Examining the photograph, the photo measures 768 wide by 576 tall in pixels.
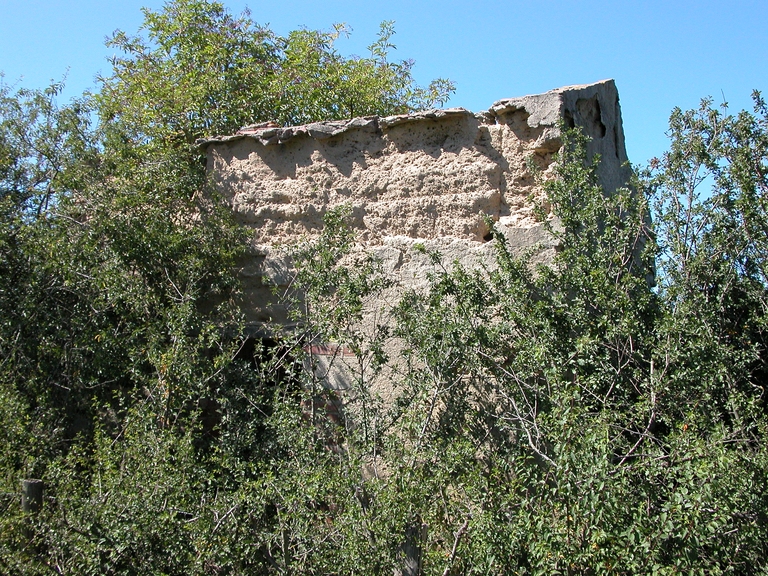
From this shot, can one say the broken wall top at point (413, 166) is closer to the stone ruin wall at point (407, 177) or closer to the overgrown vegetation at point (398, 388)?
the stone ruin wall at point (407, 177)

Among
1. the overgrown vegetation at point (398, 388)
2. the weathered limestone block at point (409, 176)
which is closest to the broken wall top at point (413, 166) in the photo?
the weathered limestone block at point (409, 176)

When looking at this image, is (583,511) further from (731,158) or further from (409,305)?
(731,158)

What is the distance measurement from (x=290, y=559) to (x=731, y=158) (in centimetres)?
334

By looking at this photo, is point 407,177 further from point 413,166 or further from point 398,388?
point 398,388

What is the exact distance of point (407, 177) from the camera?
4.98 m

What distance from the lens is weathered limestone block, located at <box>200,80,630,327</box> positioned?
4.72 meters

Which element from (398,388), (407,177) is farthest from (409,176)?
(398,388)

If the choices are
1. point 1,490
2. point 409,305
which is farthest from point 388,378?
point 1,490

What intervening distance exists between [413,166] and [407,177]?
9 centimetres

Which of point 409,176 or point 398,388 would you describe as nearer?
point 398,388

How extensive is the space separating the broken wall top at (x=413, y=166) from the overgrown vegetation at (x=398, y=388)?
249 millimetres

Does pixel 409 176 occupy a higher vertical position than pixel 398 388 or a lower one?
higher

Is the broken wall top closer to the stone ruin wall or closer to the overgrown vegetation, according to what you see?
the stone ruin wall

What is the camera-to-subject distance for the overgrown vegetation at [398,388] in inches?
131
